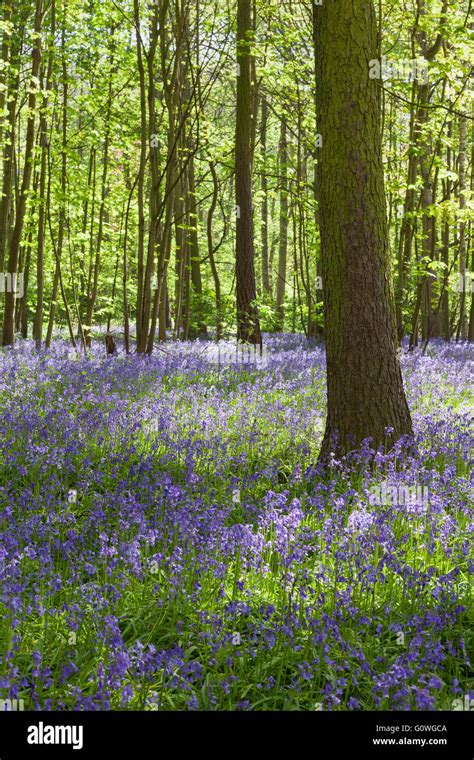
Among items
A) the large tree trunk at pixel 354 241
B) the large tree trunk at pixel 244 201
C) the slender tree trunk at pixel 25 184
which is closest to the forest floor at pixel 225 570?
the large tree trunk at pixel 354 241

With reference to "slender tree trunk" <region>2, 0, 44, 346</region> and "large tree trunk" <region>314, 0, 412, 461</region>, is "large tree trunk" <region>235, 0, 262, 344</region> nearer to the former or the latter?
"slender tree trunk" <region>2, 0, 44, 346</region>

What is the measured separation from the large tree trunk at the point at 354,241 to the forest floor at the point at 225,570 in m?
0.51

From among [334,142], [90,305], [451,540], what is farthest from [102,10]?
[451,540]

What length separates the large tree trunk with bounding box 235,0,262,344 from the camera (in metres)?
15.2

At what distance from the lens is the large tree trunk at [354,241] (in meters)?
5.68

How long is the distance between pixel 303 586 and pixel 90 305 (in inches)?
524

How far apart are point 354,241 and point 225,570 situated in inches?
124

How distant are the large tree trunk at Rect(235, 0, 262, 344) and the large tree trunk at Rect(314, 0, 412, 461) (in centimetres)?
903

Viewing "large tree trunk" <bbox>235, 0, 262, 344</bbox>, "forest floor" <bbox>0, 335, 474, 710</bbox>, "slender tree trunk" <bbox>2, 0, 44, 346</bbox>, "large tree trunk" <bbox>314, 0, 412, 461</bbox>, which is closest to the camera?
"forest floor" <bbox>0, 335, 474, 710</bbox>

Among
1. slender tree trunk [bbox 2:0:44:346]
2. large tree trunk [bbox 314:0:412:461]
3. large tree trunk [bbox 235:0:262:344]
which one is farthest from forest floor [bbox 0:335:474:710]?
large tree trunk [bbox 235:0:262:344]
